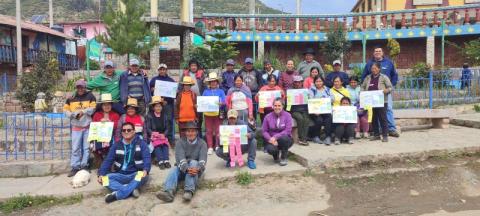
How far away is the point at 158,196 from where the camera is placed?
18.2ft

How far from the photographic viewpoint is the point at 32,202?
5715 mm

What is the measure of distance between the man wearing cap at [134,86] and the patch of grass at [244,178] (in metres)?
2.16

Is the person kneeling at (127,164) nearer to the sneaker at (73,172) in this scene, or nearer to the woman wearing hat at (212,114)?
the sneaker at (73,172)

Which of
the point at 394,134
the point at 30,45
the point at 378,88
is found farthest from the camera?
the point at 30,45

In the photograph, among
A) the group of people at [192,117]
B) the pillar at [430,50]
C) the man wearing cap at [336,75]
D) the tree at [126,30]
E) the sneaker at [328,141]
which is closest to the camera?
the group of people at [192,117]

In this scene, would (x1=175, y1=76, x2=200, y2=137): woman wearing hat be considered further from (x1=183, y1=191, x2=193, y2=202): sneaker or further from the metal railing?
the metal railing

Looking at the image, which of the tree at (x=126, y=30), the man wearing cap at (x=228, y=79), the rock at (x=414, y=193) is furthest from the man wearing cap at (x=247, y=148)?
the tree at (x=126, y=30)

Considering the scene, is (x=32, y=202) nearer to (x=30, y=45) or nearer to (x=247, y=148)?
(x=247, y=148)

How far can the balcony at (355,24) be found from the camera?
21.5 meters

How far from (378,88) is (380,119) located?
0.60 meters

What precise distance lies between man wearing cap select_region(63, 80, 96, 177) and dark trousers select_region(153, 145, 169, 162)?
3.61 ft

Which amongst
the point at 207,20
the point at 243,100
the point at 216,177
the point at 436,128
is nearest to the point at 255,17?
the point at 207,20

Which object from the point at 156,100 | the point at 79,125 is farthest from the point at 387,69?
the point at 79,125

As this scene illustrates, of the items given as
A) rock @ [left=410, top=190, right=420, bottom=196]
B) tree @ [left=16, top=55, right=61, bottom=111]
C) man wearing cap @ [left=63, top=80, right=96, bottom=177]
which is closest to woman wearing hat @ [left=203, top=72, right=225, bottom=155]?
man wearing cap @ [left=63, top=80, right=96, bottom=177]
